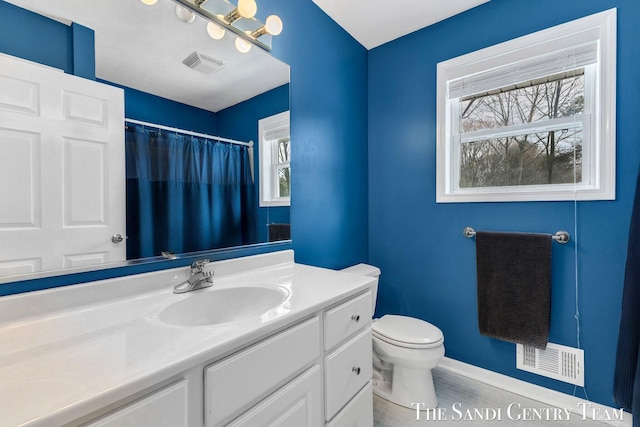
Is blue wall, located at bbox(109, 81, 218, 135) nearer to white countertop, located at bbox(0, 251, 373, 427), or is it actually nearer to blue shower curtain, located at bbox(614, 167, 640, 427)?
white countertop, located at bbox(0, 251, 373, 427)

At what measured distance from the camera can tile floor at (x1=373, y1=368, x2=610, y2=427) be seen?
1.45 m

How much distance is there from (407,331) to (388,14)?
6.68 ft

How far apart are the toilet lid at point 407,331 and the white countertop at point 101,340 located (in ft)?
2.02

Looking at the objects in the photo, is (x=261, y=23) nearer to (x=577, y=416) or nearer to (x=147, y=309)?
(x=147, y=309)

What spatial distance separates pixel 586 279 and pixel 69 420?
2.11 m

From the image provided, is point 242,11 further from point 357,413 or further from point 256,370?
point 357,413

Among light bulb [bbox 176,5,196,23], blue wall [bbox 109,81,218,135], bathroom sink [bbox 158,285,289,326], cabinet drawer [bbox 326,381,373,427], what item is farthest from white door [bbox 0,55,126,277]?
cabinet drawer [bbox 326,381,373,427]

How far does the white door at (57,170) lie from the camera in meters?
0.78

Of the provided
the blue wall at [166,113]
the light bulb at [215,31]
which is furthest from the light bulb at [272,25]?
the blue wall at [166,113]

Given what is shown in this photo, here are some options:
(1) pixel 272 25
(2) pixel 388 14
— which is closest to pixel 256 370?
(1) pixel 272 25

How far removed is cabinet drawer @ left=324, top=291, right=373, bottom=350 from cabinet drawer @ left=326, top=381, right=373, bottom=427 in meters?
0.29

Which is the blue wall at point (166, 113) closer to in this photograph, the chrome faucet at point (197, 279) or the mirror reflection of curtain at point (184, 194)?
the mirror reflection of curtain at point (184, 194)

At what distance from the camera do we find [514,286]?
64.9 inches

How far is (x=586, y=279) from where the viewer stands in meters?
1.50
